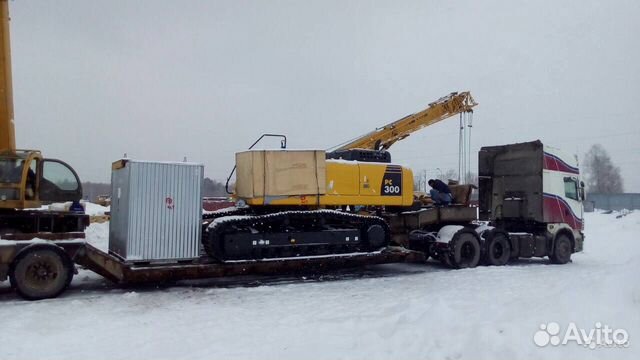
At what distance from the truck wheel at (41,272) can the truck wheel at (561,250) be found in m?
13.4

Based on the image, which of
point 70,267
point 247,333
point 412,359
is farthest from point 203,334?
point 70,267

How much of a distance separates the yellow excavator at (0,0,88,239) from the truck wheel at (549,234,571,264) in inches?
519

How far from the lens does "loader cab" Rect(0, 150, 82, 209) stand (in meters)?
9.86

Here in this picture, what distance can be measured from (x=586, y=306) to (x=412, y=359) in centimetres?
269

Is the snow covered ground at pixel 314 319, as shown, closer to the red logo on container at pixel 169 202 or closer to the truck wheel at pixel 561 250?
the red logo on container at pixel 169 202

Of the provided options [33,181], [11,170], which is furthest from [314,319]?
[11,170]

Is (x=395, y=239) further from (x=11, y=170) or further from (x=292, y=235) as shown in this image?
(x=11, y=170)

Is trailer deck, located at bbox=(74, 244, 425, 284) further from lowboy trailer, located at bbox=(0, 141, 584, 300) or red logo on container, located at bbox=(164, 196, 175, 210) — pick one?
red logo on container, located at bbox=(164, 196, 175, 210)

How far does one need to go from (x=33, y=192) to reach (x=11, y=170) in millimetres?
559

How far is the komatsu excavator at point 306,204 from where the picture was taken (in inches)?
442

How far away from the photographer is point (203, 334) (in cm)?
726

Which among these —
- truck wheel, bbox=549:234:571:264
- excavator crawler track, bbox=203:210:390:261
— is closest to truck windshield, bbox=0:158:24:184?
excavator crawler track, bbox=203:210:390:261

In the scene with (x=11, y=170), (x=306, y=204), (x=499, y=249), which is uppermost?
(x=11, y=170)

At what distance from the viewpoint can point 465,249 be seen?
14.2m
